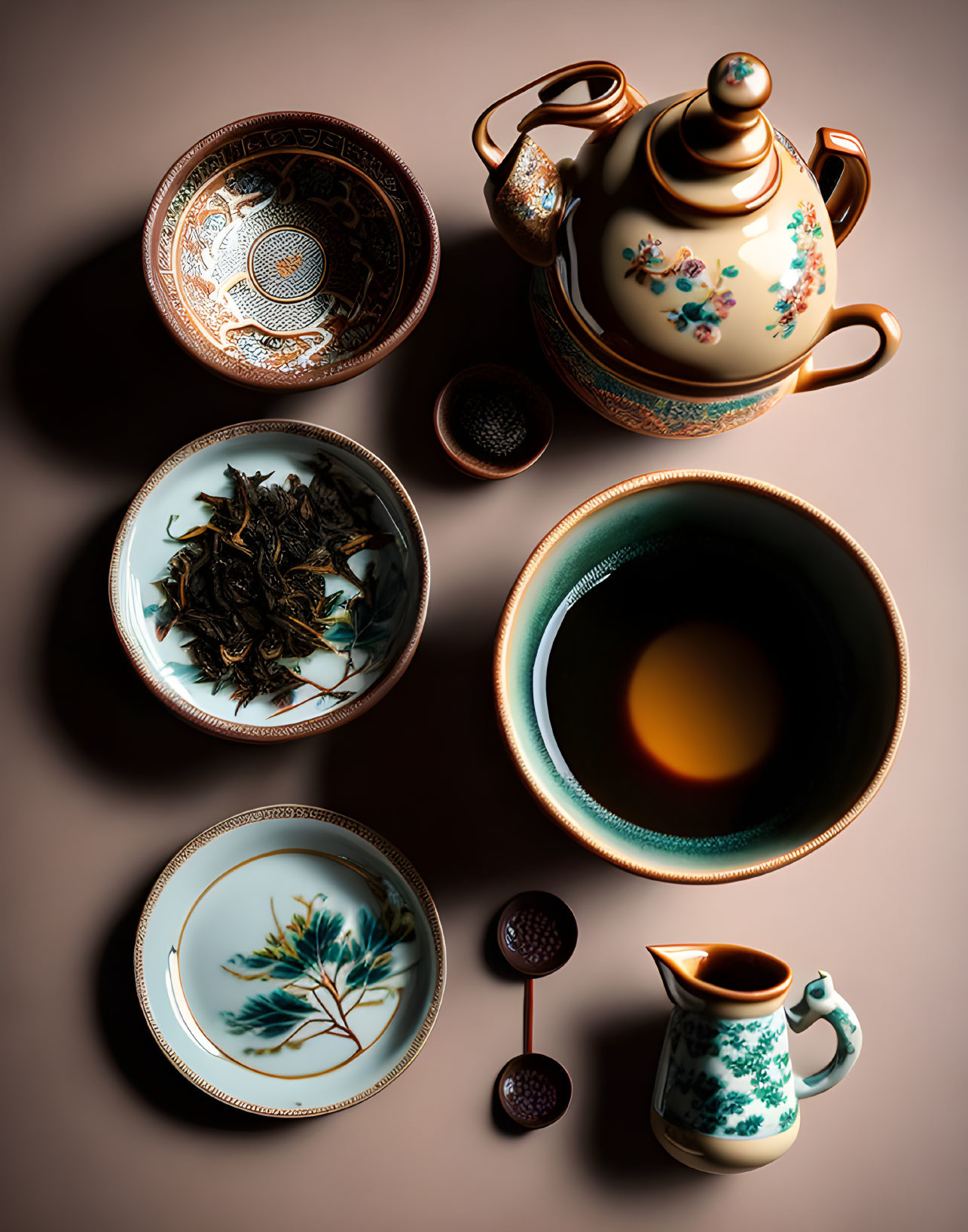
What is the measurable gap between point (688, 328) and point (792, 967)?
3.19 ft

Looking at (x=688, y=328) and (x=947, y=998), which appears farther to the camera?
(x=947, y=998)

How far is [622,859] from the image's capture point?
1.00 metres

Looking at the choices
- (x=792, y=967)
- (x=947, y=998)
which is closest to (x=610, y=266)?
(x=792, y=967)

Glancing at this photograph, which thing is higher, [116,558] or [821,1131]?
[116,558]

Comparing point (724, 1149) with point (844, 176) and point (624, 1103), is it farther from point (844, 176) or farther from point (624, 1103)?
point (844, 176)

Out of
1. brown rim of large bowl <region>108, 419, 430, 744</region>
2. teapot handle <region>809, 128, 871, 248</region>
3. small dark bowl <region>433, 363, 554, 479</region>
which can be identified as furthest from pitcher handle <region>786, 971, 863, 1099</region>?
teapot handle <region>809, 128, 871, 248</region>

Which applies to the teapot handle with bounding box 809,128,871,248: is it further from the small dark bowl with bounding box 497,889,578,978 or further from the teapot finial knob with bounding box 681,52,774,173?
the small dark bowl with bounding box 497,889,578,978

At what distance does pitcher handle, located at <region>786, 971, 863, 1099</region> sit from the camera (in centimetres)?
115

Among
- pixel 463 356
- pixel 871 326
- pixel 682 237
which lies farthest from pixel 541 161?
pixel 871 326

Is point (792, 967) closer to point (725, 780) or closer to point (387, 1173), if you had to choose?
point (725, 780)

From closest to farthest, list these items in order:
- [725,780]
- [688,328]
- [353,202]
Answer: [688,328], [725,780], [353,202]

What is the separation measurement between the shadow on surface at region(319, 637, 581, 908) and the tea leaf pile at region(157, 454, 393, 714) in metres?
0.11

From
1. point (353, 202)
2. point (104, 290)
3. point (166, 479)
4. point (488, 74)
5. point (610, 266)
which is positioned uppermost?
point (488, 74)

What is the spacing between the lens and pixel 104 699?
50.9 inches
